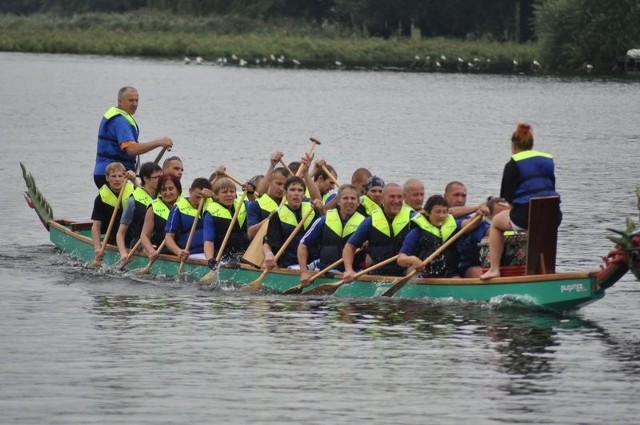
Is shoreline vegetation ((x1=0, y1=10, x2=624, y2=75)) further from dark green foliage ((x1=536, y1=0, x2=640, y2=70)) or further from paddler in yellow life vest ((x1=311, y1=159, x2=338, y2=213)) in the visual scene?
paddler in yellow life vest ((x1=311, y1=159, x2=338, y2=213))

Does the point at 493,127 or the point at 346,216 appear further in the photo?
the point at 493,127

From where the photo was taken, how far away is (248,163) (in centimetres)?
3500

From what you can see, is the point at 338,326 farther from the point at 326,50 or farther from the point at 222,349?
the point at 326,50

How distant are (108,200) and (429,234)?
480 cm

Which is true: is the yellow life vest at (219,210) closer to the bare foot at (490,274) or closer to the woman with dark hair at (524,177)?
the bare foot at (490,274)

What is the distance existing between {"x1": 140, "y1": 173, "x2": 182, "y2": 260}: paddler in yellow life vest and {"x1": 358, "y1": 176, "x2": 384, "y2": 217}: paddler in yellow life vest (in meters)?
2.50

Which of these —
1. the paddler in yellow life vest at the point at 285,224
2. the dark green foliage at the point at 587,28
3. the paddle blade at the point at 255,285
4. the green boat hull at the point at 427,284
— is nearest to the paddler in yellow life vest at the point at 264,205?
the paddler in yellow life vest at the point at 285,224

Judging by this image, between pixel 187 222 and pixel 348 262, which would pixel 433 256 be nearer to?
pixel 348 262

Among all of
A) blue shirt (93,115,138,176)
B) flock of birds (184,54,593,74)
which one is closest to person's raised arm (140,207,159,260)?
blue shirt (93,115,138,176)

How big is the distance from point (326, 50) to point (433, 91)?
53.1 feet

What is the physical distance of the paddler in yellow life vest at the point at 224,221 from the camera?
17.9 metres

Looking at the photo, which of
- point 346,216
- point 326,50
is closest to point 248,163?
point 346,216

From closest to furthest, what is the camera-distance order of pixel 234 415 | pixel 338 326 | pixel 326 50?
1. pixel 234 415
2. pixel 338 326
3. pixel 326 50

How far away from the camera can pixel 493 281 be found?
1522cm
